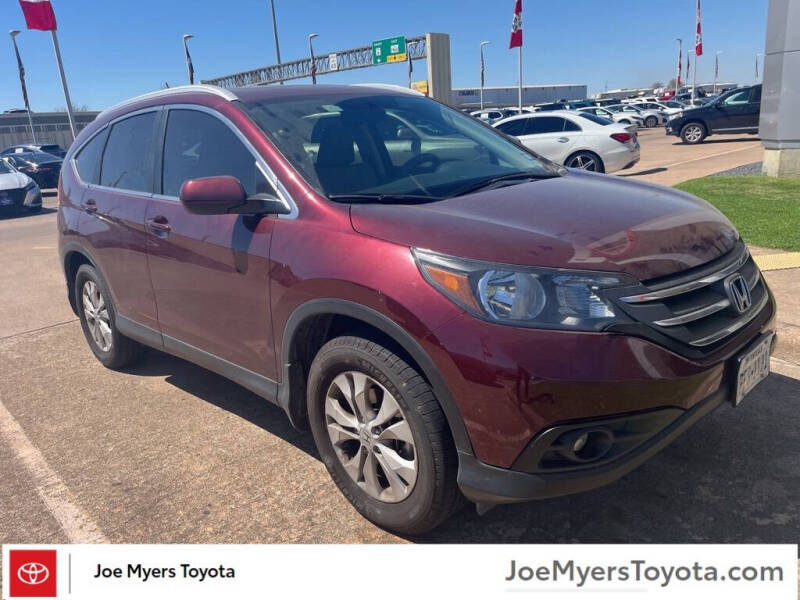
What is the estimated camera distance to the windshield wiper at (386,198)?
281 cm

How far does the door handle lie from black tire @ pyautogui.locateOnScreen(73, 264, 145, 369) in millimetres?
938

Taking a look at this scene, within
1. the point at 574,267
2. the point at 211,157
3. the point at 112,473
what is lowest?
the point at 112,473

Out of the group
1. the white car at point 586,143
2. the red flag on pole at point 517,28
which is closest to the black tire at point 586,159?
the white car at point 586,143

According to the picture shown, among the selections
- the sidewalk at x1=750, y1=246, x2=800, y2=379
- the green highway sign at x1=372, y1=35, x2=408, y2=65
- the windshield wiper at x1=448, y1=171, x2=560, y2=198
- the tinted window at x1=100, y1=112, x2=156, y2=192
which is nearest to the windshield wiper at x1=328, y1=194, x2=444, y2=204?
the windshield wiper at x1=448, y1=171, x2=560, y2=198

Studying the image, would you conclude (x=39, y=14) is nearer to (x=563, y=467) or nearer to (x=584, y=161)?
(x=584, y=161)

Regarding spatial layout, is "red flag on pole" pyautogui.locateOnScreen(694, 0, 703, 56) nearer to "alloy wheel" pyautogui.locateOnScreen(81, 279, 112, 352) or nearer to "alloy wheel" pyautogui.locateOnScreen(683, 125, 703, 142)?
"alloy wheel" pyautogui.locateOnScreen(683, 125, 703, 142)

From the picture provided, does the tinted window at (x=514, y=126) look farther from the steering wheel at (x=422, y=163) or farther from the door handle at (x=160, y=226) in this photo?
the door handle at (x=160, y=226)

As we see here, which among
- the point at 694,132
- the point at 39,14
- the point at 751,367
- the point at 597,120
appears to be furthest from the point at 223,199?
the point at 694,132

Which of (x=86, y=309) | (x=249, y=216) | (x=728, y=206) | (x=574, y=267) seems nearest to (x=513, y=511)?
(x=574, y=267)

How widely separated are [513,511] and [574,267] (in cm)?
117

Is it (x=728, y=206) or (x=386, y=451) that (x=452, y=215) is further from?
(x=728, y=206)

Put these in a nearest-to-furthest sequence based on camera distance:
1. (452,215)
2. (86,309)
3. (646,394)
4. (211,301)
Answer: (646,394) < (452,215) < (211,301) < (86,309)

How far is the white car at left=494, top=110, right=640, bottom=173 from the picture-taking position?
13.1m

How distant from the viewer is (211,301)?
10.9 feet
